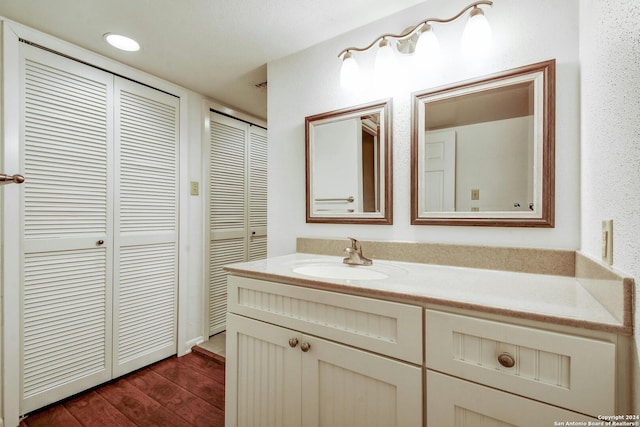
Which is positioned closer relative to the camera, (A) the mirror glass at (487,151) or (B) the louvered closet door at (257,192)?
(A) the mirror glass at (487,151)

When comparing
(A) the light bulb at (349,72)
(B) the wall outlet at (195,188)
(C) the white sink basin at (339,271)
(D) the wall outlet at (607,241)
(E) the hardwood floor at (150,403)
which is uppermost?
(A) the light bulb at (349,72)

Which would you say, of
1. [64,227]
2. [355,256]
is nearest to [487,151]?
[355,256]

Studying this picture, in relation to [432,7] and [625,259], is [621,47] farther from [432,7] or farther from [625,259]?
[432,7]

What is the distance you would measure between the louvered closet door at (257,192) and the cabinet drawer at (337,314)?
1.61 meters

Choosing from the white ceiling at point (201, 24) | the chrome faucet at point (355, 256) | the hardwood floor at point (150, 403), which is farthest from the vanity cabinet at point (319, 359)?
the white ceiling at point (201, 24)

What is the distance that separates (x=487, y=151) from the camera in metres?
1.17

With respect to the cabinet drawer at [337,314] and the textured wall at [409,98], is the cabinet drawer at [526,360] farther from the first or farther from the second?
the textured wall at [409,98]

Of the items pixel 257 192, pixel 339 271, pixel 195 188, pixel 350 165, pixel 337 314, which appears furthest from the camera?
pixel 257 192

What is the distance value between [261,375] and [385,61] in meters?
1.49

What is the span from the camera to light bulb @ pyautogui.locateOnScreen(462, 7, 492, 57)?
1.12 meters

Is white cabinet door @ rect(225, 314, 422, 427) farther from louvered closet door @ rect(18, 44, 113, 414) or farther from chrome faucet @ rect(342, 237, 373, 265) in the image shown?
louvered closet door @ rect(18, 44, 113, 414)

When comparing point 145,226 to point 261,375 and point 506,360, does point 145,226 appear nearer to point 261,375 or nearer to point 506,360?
point 261,375

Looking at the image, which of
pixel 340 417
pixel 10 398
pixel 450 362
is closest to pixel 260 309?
pixel 340 417

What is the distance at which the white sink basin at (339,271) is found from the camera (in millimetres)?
1284
